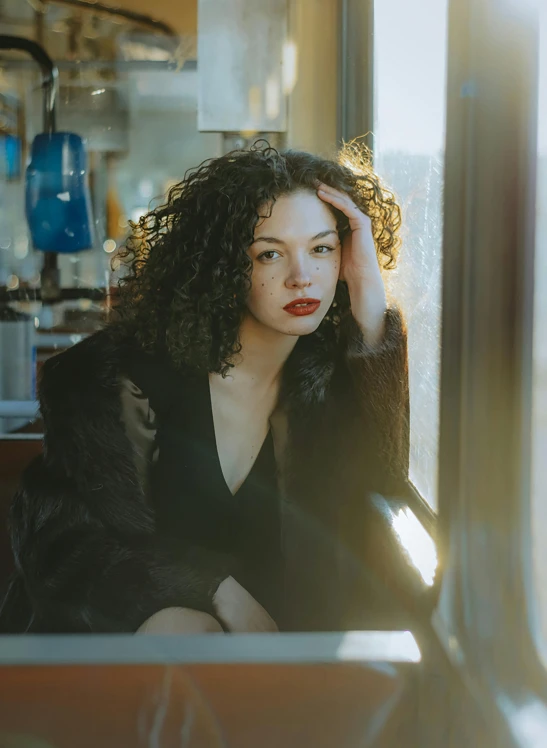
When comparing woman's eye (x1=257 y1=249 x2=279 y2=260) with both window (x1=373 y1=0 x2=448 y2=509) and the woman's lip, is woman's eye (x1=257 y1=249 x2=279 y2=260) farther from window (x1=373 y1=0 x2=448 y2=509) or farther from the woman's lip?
window (x1=373 y1=0 x2=448 y2=509)

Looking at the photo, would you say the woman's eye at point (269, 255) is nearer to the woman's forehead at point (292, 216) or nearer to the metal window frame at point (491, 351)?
the woman's forehead at point (292, 216)

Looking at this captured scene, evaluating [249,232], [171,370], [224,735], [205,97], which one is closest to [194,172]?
[249,232]

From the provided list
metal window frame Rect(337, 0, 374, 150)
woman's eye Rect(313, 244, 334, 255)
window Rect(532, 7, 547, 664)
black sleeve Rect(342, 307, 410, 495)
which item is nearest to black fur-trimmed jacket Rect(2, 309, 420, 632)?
black sleeve Rect(342, 307, 410, 495)

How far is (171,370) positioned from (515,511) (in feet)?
1.54

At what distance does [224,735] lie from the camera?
34.4 inches

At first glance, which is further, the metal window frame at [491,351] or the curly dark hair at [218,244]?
the curly dark hair at [218,244]

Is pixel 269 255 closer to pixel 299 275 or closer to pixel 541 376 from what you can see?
pixel 299 275

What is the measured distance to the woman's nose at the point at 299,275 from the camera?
989 millimetres

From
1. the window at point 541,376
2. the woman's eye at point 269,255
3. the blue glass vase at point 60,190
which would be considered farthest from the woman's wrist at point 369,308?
the blue glass vase at point 60,190

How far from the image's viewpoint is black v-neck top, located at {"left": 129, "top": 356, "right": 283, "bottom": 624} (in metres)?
1.04

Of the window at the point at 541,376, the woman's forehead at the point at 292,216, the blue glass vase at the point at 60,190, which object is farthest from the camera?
the blue glass vase at the point at 60,190

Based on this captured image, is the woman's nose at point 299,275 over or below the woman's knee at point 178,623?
over

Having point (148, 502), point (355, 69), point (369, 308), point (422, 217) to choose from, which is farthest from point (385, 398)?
point (355, 69)

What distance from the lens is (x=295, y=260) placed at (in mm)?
989
